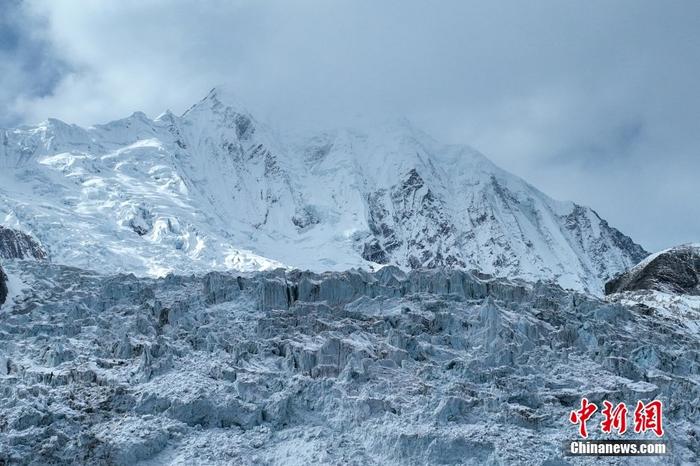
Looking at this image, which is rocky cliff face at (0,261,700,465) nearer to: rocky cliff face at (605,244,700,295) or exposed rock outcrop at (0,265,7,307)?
exposed rock outcrop at (0,265,7,307)

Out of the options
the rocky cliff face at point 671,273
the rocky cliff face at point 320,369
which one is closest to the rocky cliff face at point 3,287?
the rocky cliff face at point 320,369

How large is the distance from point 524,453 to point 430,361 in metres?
11.8

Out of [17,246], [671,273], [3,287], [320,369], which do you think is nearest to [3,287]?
[3,287]

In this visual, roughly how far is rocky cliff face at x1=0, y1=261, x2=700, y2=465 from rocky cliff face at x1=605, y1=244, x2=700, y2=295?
25.6 meters

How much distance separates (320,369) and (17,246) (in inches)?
3564

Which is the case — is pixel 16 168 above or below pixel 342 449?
above

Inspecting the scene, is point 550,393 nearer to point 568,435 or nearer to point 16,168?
point 568,435

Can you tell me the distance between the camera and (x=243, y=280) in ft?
212

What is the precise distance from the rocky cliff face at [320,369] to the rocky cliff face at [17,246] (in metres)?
59.7

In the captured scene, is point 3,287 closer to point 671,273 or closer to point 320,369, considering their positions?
point 320,369

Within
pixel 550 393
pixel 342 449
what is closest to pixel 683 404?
pixel 550 393

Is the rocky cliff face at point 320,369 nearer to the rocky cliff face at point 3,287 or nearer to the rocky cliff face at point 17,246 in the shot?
the rocky cliff face at point 3,287

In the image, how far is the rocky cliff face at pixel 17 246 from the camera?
397ft

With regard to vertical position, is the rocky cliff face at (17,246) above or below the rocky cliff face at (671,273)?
above
